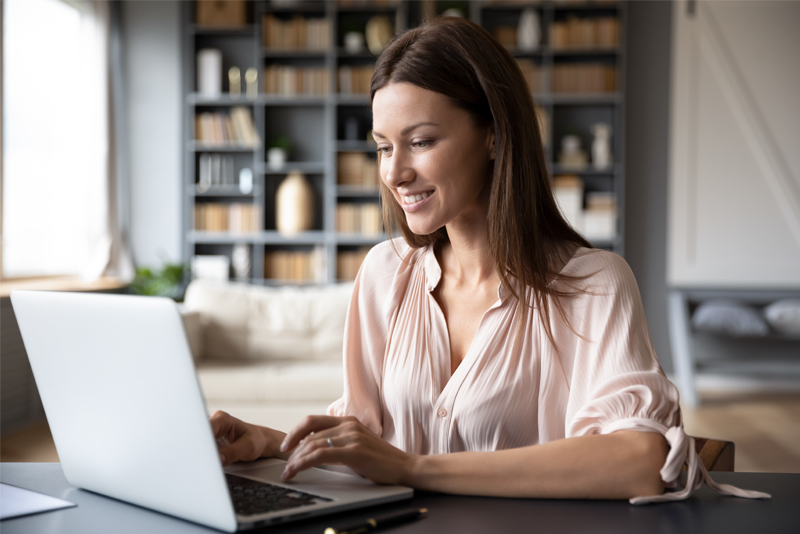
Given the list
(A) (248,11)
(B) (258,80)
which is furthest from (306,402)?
(A) (248,11)

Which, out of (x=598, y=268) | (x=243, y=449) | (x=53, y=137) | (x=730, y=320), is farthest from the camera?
(x=53, y=137)

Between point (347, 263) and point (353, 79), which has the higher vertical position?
point (353, 79)

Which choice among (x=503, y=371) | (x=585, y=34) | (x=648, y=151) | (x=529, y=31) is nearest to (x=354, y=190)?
(x=529, y=31)

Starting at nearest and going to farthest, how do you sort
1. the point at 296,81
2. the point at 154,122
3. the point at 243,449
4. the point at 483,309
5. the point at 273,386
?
the point at 243,449, the point at 483,309, the point at 273,386, the point at 296,81, the point at 154,122

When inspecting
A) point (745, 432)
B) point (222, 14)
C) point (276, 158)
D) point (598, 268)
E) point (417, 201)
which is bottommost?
point (745, 432)

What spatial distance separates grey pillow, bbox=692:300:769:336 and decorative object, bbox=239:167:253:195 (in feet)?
11.3

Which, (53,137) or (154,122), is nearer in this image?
(53,137)

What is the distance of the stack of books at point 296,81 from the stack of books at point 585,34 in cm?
177

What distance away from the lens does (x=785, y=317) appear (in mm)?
4688

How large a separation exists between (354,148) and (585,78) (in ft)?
5.99

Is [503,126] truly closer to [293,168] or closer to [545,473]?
[545,473]

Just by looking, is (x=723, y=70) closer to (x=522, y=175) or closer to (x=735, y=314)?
(x=735, y=314)

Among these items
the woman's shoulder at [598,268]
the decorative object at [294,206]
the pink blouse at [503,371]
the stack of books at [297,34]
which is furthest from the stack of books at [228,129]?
the woman's shoulder at [598,268]

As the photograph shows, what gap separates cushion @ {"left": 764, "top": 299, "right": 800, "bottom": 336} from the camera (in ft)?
15.3
